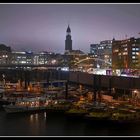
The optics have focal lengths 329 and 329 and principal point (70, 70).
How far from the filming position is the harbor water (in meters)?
21.1

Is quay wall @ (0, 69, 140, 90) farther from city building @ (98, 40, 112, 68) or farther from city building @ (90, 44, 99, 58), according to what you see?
city building @ (90, 44, 99, 58)

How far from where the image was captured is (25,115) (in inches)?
1134

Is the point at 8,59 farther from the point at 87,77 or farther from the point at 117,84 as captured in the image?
the point at 117,84

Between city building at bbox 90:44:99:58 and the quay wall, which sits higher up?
city building at bbox 90:44:99:58

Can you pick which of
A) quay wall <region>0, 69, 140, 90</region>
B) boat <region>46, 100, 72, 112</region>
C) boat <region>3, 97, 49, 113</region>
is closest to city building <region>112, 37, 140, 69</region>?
quay wall <region>0, 69, 140, 90</region>

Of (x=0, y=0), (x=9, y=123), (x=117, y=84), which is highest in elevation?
(x=0, y=0)

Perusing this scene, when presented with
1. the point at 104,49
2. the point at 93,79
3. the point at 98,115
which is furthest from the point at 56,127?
the point at 104,49

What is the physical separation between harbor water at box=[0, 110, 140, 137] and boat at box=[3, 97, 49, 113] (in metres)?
2.12

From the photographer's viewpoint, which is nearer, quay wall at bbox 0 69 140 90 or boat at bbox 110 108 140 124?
boat at bbox 110 108 140 124

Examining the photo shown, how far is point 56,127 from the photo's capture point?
2316 cm

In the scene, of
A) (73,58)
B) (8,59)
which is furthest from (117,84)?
(73,58)

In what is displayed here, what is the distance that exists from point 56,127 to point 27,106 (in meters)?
8.17

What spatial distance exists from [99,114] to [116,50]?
61809 millimetres

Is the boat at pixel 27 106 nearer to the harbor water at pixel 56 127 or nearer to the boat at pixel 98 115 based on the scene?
the harbor water at pixel 56 127
